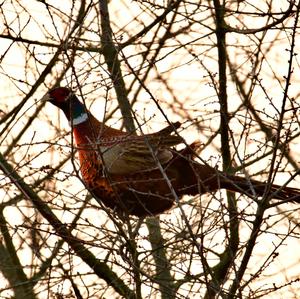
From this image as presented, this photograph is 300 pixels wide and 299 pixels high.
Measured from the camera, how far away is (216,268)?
6773 mm

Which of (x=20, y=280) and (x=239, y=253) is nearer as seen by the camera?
(x=239, y=253)

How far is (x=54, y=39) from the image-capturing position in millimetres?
7094

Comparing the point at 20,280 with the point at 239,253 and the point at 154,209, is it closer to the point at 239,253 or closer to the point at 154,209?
the point at 154,209

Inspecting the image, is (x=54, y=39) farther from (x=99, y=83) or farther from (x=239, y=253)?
(x=239, y=253)

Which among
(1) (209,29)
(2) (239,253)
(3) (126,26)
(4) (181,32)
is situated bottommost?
(2) (239,253)

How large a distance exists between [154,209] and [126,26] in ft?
6.26

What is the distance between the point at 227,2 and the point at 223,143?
1056 millimetres

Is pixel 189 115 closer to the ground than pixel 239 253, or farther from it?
farther from it

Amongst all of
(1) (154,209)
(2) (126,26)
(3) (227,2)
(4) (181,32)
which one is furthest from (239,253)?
(2) (126,26)

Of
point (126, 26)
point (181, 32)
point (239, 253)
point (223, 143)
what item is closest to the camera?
point (239, 253)

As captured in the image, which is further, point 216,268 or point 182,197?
point 182,197

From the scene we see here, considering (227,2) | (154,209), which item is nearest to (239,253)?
(154,209)

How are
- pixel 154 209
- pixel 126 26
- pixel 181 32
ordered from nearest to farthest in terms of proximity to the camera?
1. pixel 154 209
2. pixel 181 32
3. pixel 126 26

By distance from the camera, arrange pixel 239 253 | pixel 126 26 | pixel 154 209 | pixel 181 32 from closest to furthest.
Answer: pixel 239 253, pixel 154 209, pixel 181 32, pixel 126 26
